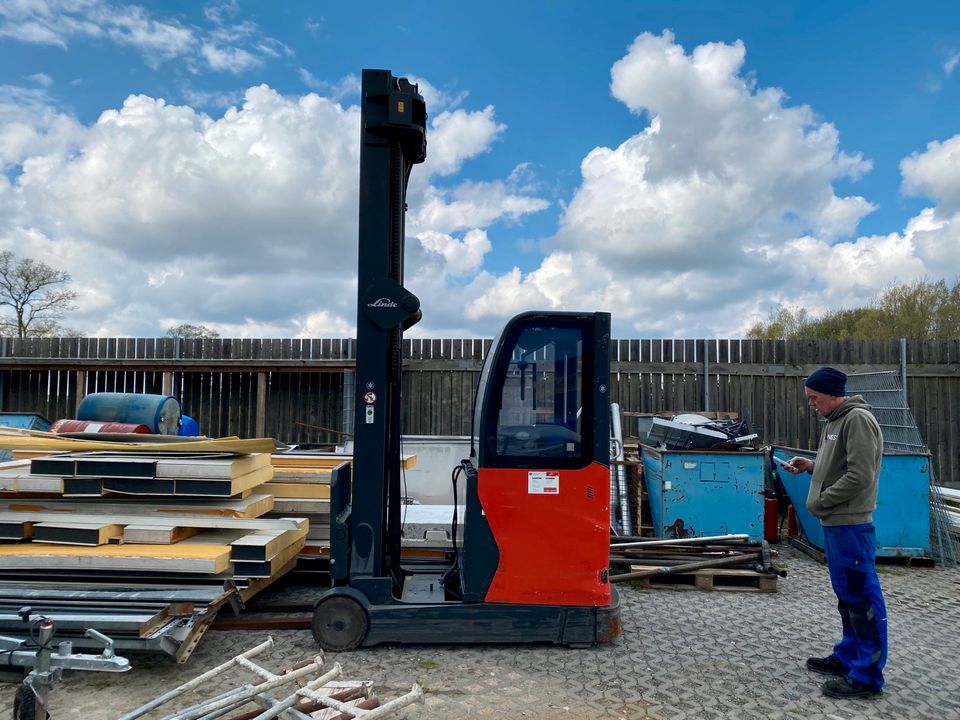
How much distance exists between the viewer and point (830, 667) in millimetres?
4316

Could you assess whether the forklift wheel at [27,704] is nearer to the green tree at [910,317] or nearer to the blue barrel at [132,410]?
the blue barrel at [132,410]

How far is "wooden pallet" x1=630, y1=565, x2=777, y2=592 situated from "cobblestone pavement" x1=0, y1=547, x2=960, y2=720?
73 centimetres

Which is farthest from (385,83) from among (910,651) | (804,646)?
(910,651)

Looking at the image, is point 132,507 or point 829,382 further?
point 132,507

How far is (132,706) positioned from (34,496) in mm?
2335

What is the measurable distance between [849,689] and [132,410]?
8.65 m

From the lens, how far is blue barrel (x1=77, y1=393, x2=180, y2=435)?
887 centimetres

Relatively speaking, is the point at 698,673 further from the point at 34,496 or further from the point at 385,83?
the point at 34,496

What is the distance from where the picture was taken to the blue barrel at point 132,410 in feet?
29.1

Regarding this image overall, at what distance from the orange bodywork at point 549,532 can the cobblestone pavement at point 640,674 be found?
1.47ft

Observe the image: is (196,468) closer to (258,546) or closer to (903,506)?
(258,546)

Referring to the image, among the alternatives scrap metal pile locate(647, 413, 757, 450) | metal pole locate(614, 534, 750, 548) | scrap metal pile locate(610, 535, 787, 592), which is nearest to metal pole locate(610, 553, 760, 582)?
scrap metal pile locate(610, 535, 787, 592)

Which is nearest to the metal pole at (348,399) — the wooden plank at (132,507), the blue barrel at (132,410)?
the blue barrel at (132,410)

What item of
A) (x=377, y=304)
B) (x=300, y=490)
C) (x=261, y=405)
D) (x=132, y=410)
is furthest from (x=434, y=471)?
(x=261, y=405)
